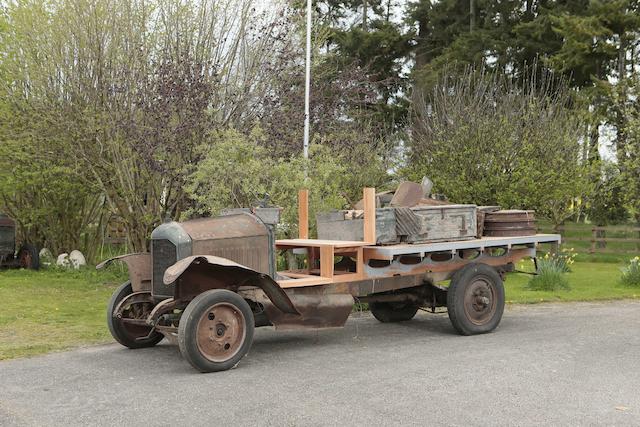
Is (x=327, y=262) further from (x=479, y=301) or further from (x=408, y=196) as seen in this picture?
(x=479, y=301)

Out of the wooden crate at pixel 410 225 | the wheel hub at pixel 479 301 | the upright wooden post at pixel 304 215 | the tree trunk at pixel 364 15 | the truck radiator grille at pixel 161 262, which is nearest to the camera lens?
the truck radiator grille at pixel 161 262

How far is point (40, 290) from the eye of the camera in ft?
43.6

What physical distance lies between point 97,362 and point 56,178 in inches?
390

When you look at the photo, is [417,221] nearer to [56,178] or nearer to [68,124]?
[68,124]

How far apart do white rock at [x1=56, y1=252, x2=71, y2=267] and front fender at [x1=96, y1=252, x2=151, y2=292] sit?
9719mm

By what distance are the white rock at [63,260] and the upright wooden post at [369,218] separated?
10.9 metres

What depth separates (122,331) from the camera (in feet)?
25.2

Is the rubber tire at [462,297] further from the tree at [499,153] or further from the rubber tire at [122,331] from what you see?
the tree at [499,153]

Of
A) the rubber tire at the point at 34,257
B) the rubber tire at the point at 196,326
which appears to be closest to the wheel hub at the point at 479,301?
the rubber tire at the point at 196,326

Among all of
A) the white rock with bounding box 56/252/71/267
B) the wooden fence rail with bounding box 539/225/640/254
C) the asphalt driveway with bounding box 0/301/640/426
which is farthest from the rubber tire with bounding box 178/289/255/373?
the wooden fence rail with bounding box 539/225/640/254

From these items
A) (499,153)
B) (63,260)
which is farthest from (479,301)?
(63,260)

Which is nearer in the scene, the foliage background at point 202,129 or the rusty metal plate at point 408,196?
the rusty metal plate at point 408,196

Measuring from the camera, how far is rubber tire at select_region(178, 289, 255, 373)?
6.45m

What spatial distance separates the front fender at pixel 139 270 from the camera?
25.4ft
